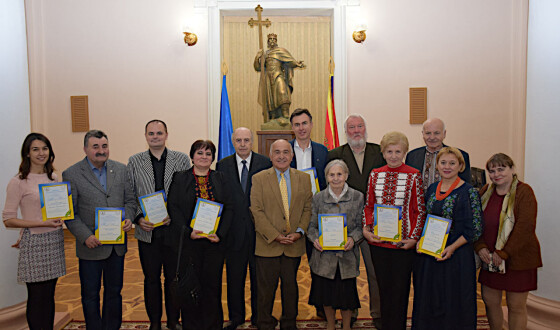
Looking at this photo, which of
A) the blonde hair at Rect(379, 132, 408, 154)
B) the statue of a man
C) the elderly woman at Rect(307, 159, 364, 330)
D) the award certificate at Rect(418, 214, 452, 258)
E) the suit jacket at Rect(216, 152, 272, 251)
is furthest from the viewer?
the statue of a man

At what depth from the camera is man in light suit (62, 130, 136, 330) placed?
2.73m

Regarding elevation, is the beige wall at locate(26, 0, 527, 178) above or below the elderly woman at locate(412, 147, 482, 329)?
above

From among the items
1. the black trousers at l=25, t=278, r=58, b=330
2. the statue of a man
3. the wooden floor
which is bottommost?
the wooden floor

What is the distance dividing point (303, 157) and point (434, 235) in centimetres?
131

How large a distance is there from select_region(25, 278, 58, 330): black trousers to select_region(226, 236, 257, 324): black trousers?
129 centimetres

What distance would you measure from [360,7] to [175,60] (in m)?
3.28

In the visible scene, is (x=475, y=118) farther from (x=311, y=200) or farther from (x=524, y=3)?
(x=311, y=200)

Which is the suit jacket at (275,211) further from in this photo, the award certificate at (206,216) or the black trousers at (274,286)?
the award certificate at (206,216)

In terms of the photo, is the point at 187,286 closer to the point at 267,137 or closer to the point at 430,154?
the point at 430,154

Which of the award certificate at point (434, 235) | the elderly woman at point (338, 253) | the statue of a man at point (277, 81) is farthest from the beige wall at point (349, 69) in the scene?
the award certificate at point (434, 235)

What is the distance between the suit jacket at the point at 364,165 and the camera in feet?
10.3

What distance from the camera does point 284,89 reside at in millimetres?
5004

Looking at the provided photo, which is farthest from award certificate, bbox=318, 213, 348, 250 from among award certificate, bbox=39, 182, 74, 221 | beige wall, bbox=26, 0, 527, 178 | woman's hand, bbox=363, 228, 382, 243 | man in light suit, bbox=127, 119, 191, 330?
beige wall, bbox=26, 0, 527, 178

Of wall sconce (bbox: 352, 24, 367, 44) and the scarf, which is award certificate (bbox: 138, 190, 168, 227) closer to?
the scarf
